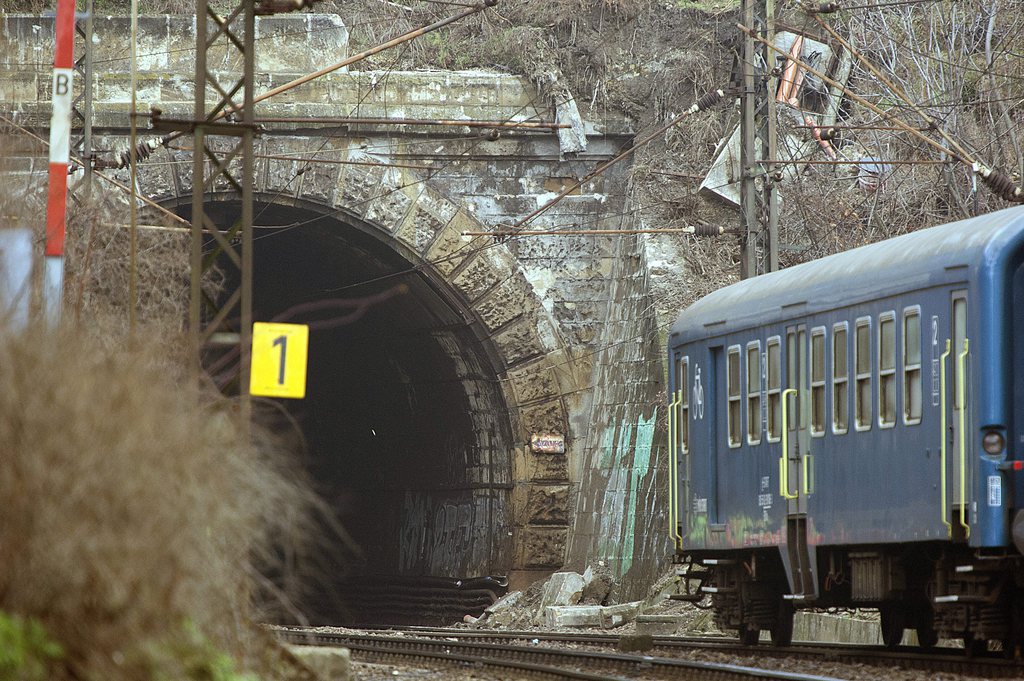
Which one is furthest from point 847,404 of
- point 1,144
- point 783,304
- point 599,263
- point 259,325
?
point 599,263

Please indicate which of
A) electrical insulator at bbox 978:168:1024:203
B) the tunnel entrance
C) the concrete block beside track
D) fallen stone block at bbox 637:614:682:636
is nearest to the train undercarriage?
the concrete block beside track

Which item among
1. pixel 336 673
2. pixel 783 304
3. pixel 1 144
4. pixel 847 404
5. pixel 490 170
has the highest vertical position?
pixel 490 170

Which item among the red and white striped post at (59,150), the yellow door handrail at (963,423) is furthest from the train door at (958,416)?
the red and white striped post at (59,150)

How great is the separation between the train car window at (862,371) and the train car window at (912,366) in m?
0.66

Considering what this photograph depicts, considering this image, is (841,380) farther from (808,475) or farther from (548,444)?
(548,444)

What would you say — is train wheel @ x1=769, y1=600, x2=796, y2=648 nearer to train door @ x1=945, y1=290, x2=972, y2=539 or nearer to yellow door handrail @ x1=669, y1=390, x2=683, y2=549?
yellow door handrail @ x1=669, y1=390, x2=683, y2=549

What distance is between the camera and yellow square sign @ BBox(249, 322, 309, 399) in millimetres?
12133

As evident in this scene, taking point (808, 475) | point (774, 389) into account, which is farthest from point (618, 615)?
point (808, 475)

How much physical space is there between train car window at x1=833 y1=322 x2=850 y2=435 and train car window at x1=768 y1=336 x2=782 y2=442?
3.68 ft

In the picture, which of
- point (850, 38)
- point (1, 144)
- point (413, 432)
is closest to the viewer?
point (1, 144)

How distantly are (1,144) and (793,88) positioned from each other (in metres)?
14.1

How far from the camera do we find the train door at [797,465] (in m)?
14.8

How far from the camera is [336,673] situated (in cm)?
1145

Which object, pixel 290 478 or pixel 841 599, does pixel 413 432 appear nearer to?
pixel 841 599
